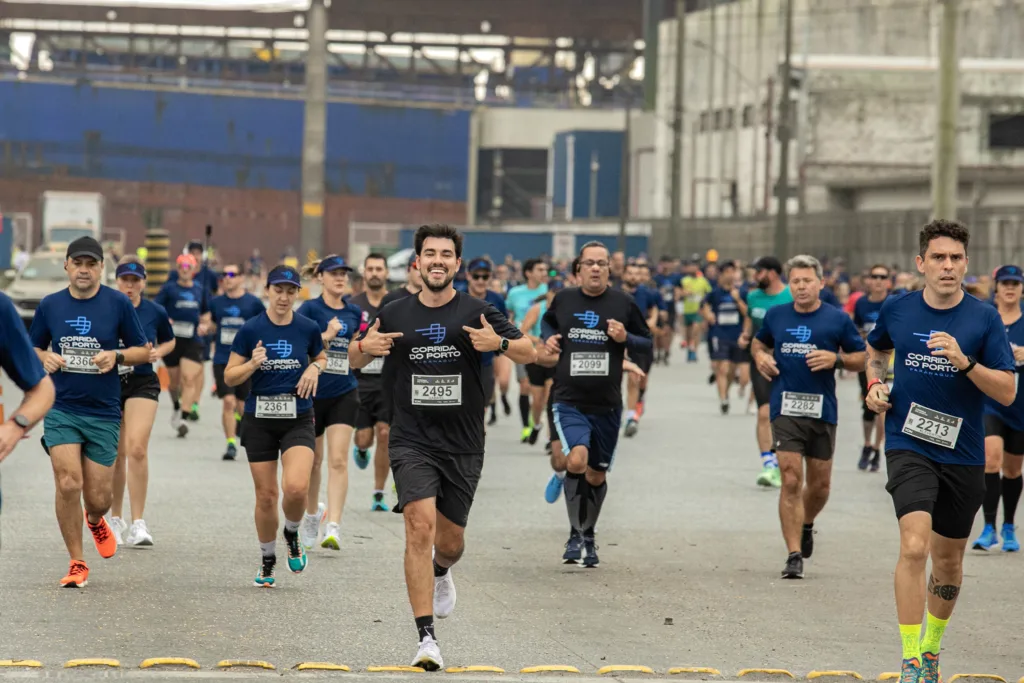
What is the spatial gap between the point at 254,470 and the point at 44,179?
2912 inches

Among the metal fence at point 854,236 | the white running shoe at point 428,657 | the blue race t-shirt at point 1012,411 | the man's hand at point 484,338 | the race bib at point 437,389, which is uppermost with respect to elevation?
the metal fence at point 854,236

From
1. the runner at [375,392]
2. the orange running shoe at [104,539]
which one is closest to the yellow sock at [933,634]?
the orange running shoe at [104,539]

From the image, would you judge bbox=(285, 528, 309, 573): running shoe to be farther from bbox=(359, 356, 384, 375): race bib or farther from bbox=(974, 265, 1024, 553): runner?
bbox=(974, 265, 1024, 553): runner

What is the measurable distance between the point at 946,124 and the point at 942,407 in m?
16.4

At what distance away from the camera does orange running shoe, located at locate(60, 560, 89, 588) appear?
9672 millimetres

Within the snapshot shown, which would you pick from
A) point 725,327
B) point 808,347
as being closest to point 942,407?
point 808,347

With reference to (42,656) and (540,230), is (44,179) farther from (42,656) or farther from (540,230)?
(42,656)

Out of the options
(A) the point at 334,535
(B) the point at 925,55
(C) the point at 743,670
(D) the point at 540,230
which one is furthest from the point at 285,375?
(D) the point at 540,230

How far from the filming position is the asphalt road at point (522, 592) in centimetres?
820

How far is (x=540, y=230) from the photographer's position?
74688mm

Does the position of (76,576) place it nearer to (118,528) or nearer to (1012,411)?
(118,528)

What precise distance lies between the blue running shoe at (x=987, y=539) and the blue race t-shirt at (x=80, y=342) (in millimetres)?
5766

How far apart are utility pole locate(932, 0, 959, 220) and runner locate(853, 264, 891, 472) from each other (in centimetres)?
624

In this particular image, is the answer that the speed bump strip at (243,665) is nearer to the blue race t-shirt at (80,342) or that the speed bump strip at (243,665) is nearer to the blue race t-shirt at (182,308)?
the blue race t-shirt at (80,342)
